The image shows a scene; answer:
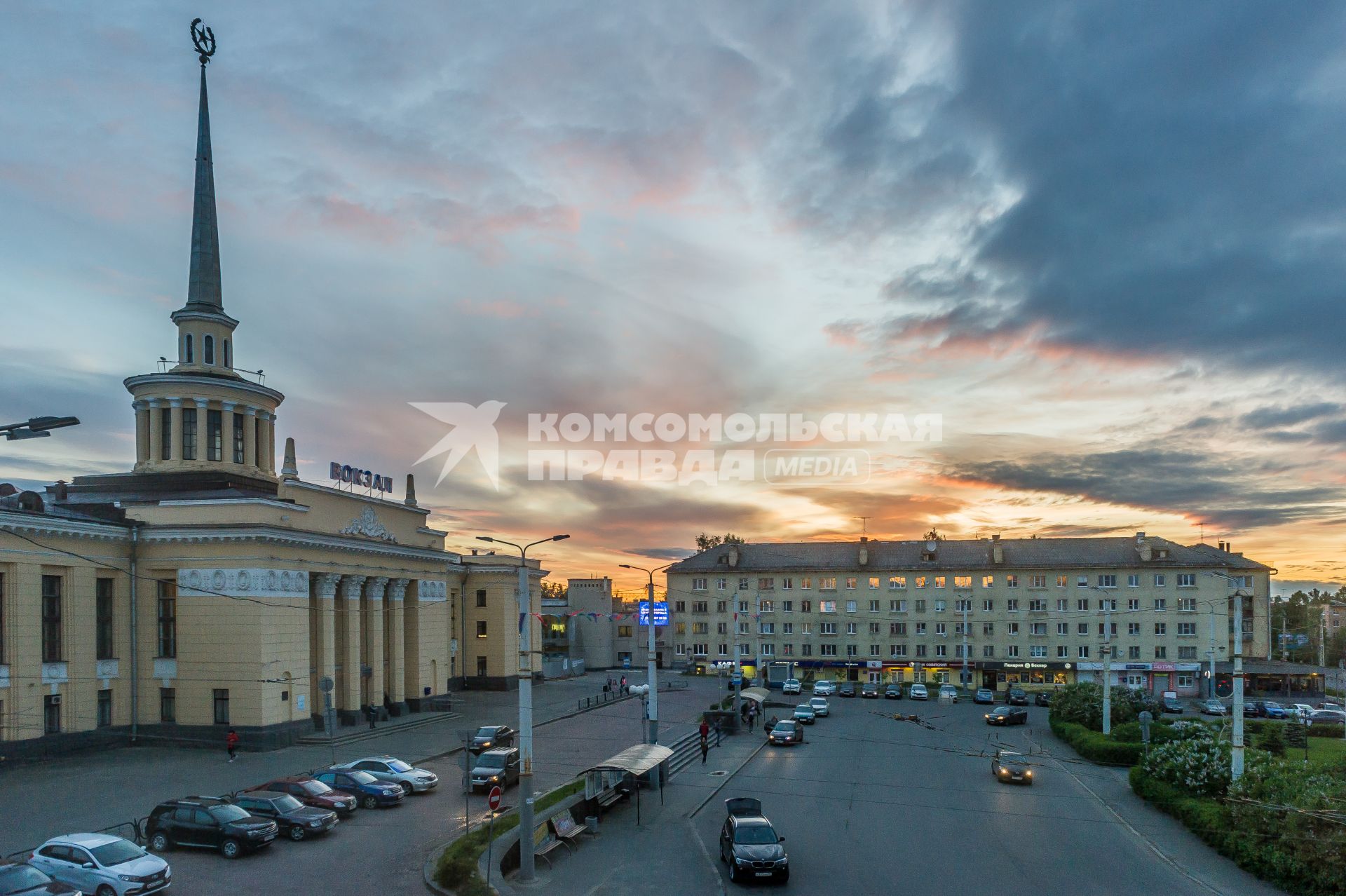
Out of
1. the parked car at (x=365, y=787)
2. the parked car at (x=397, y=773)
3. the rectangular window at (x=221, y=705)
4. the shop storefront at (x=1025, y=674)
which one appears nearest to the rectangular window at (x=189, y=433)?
the rectangular window at (x=221, y=705)

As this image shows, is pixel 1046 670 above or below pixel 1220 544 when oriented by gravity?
below

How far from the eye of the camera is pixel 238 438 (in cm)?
5662

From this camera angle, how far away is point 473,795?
35.5 m

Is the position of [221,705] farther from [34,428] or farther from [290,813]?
[34,428]

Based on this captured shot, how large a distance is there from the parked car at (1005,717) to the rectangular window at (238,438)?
51.2 meters

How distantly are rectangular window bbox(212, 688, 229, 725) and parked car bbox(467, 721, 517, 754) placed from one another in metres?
12.5

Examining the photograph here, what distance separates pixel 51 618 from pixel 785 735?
36.9m

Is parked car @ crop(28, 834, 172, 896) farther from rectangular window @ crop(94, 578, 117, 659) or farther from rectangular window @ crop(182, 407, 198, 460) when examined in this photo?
rectangular window @ crop(182, 407, 198, 460)

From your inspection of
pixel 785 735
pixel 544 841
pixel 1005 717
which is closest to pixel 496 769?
pixel 544 841

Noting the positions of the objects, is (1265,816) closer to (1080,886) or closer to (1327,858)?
(1327,858)

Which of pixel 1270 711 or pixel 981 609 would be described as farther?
pixel 981 609

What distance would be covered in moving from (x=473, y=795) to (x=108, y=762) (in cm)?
1833

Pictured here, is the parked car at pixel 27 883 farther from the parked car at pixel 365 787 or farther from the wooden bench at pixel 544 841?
the parked car at pixel 365 787

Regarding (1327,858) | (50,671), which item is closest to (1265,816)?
(1327,858)
